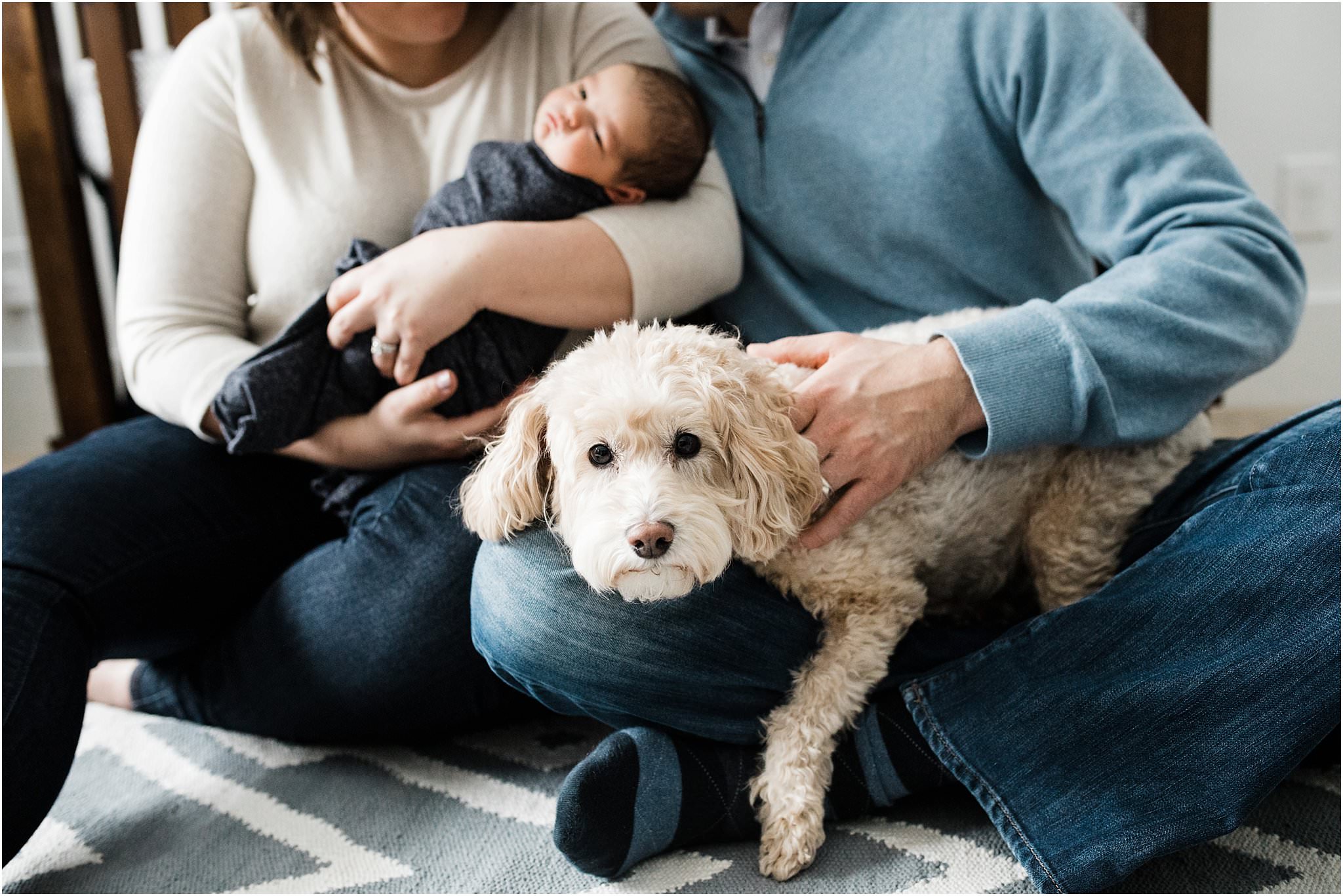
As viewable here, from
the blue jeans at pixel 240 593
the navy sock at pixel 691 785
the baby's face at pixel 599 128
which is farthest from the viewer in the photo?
the baby's face at pixel 599 128

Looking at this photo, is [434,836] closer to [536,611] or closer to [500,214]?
[536,611]

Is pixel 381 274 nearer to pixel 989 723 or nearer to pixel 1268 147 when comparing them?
pixel 989 723

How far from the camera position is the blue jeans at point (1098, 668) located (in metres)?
0.96

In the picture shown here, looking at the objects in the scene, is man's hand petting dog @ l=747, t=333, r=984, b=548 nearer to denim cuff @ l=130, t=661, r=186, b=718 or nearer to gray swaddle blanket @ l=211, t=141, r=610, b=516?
gray swaddle blanket @ l=211, t=141, r=610, b=516

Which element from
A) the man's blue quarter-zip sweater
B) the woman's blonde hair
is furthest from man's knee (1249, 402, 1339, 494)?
the woman's blonde hair

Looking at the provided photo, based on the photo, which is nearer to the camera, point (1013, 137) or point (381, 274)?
point (381, 274)

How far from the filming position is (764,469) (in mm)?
957

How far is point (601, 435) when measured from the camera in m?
0.95

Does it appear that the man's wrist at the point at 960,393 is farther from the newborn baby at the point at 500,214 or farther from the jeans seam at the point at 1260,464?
the newborn baby at the point at 500,214

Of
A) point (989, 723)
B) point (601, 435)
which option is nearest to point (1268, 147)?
point (989, 723)

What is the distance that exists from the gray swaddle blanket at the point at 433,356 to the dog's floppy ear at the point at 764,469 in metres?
0.42

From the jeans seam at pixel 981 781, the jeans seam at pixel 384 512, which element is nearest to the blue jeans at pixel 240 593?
the jeans seam at pixel 384 512

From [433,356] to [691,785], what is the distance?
0.61 m

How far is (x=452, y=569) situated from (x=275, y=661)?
271 mm
